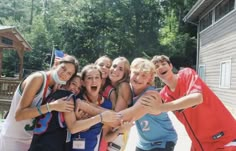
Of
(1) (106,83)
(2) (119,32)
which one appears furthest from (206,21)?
(1) (106,83)

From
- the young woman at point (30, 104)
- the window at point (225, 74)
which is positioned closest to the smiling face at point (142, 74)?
the young woman at point (30, 104)

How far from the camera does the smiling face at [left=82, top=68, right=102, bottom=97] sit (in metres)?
2.76

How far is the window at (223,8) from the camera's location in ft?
46.0

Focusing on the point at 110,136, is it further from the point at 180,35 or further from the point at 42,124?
the point at 180,35

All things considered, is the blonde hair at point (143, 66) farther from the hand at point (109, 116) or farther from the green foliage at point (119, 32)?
the green foliage at point (119, 32)

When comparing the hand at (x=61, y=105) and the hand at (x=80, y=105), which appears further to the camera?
the hand at (x=80, y=105)

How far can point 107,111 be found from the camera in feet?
8.56

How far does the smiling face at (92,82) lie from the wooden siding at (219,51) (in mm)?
10910

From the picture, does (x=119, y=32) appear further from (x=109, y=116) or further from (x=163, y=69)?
(x=109, y=116)

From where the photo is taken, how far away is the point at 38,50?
117 ft

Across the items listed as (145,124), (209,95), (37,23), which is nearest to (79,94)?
(145,124)

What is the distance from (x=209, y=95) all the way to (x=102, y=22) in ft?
93.3

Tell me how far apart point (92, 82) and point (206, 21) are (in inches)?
704

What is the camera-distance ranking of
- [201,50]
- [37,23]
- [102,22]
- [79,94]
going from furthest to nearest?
[37,23] < [102,22] < [201,50] < [79,94]
